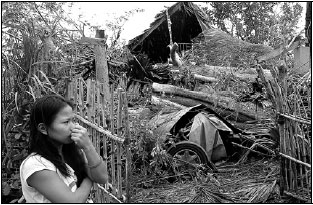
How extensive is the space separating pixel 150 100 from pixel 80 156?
5.68 m

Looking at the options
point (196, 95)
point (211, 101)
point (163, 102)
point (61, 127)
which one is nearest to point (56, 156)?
point (61, 127)

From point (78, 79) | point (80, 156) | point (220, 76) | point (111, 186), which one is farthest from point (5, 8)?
point (220, 76)

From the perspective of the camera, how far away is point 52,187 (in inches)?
73.4

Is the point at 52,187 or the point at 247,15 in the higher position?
the point at 247,15

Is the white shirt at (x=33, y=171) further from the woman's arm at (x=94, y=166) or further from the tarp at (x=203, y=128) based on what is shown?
the tarp at (x=203, y=128)

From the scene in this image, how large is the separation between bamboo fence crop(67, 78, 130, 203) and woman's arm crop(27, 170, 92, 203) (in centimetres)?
189

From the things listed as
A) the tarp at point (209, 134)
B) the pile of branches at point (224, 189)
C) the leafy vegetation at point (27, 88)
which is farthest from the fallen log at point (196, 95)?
the leafy vegetation at point (27, 88)

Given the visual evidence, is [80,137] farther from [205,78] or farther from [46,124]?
[205,78]

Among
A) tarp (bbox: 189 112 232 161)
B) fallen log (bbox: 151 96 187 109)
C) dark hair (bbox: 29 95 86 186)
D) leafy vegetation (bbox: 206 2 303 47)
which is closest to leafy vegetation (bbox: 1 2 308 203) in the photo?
tarp (bbox: 189 112 232 161)

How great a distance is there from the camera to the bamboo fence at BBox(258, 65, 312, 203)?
14.4 feet

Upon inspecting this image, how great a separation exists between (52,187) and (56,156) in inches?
8.3

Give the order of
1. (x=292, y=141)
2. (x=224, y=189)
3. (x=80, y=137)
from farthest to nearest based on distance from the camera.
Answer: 1. (x=224, y=189)
2. (x=292, y=141)
3. (x=80, y=137)

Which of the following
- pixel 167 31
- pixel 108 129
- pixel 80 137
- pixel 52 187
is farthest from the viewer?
pixel 167 31

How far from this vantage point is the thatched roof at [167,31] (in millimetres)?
11453
